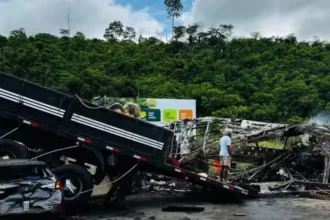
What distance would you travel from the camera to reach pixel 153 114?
31906 millimetres

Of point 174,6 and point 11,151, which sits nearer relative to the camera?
point 11,151

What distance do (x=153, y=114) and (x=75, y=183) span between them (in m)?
21.4

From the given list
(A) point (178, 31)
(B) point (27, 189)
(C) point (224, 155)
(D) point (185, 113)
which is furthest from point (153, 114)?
(A) point (178, 31)

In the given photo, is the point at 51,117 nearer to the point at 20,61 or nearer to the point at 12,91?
the point at 12,91

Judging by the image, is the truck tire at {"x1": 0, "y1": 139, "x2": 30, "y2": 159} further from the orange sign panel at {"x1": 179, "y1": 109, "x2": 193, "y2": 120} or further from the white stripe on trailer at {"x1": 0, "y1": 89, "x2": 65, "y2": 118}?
the orange sign panel at {"x1": 179, "y1": 109, "x2": 193, "y2": 120}

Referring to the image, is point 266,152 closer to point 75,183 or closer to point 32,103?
point 75,183

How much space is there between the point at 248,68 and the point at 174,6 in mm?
24259

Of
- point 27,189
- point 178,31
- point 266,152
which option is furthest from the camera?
point 178,31

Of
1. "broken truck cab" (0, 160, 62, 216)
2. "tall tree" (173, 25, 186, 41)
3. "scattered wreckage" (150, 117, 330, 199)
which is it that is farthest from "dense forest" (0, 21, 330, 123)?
"broken truck cab" (0, 160, 62, 216)

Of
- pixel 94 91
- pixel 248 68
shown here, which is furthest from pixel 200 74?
pixel 94 91

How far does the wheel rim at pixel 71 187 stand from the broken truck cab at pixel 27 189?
1.71 metres

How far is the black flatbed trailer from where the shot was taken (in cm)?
1030

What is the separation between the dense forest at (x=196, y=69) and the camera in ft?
144

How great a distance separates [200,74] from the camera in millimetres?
54469
